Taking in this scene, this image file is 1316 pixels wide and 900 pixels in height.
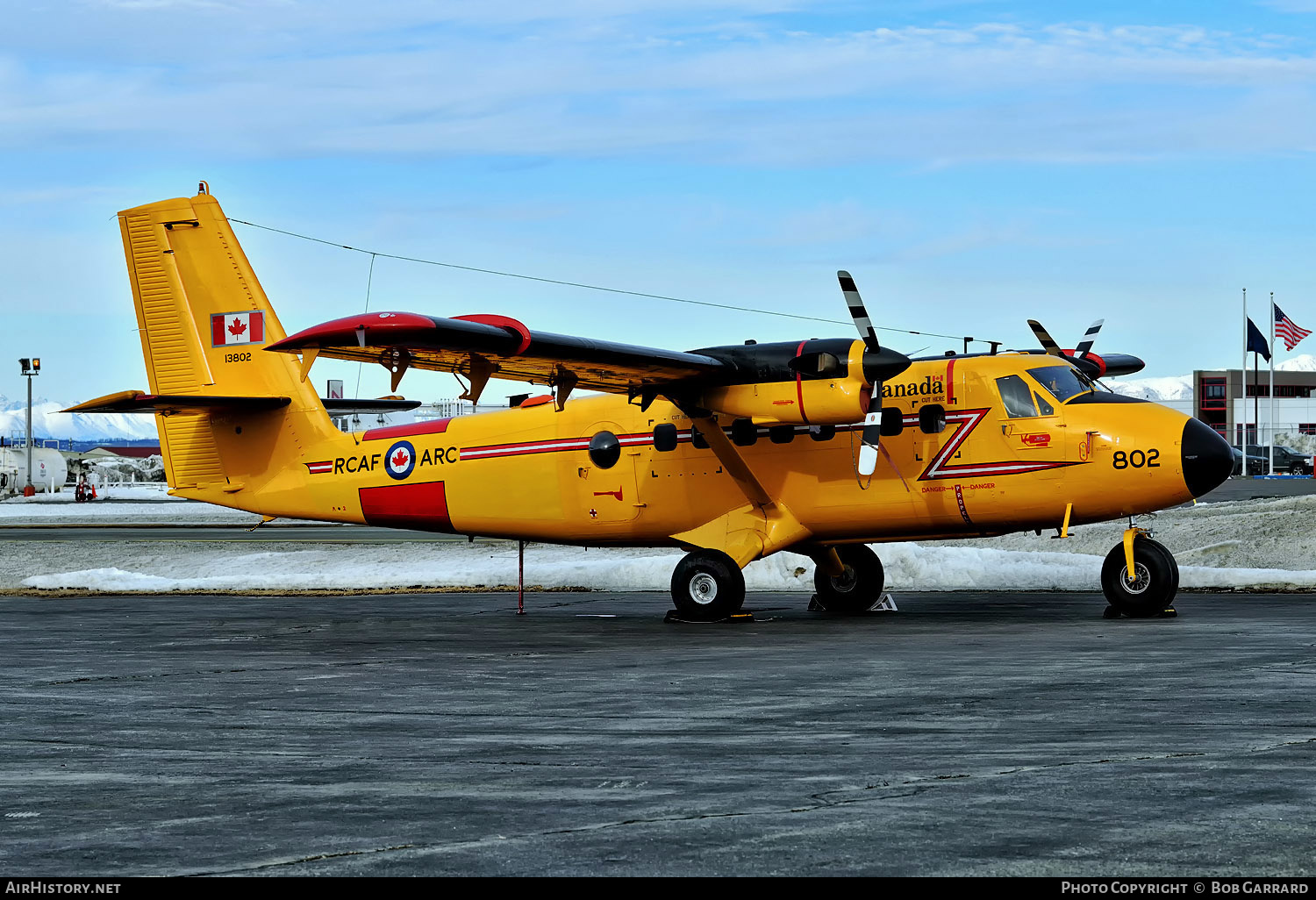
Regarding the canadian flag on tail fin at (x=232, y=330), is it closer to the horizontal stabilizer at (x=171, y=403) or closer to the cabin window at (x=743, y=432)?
the horizontal stabilizer at (x=171, y=403)

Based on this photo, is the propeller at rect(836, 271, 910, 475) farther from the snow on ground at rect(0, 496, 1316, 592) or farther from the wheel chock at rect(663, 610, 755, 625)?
the snow on ground at rect(0, 496, 1316, 592)

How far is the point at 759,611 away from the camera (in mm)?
22266

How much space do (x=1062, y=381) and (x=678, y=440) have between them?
563 cm

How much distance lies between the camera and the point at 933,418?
780 inches

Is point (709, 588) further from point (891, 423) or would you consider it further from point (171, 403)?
point (171, 403)

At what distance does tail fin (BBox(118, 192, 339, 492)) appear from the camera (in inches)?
960

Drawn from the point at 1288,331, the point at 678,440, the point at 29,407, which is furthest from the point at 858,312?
the point at 29,407

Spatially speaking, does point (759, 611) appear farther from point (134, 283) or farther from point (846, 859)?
point (846, 859)

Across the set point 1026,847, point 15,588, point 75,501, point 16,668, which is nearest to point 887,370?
point 16,668

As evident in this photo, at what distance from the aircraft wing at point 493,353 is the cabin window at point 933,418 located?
282cm

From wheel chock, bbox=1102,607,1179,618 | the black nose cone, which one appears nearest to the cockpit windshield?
the black nose cone

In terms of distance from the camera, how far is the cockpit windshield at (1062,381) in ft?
63.8

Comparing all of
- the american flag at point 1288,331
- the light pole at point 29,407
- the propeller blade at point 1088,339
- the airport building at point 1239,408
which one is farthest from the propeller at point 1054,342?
the airport building at point 1239,408

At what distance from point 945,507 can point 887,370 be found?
2254mm
